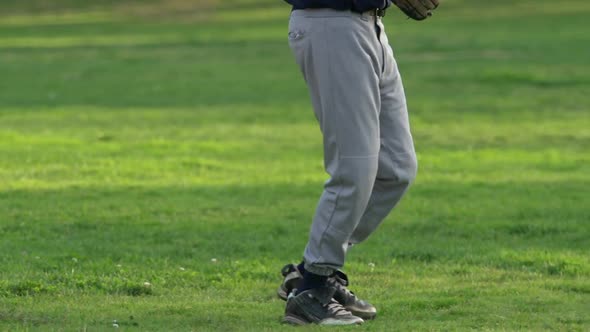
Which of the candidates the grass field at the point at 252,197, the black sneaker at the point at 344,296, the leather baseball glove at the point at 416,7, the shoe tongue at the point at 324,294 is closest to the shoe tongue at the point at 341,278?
the black sneaker at the point at 344,296

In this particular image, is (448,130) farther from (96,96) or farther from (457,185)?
(96,96)

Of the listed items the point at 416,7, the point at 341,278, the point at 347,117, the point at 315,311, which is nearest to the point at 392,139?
the point at 347,117

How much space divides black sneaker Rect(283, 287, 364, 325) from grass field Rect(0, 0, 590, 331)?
164 mm

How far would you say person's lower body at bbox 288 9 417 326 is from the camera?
597 cm

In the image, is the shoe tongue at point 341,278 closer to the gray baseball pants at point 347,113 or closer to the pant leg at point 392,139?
the gray baseball pants at point 347,113

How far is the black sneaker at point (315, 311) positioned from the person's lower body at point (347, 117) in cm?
4

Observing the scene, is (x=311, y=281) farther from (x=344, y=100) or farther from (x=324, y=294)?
(x=344, y=100)

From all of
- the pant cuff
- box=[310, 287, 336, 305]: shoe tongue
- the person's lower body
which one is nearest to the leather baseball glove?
the person's lower body

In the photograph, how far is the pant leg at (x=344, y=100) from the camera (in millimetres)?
5965

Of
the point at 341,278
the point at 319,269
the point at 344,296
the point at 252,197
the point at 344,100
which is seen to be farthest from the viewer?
the point at 252,197

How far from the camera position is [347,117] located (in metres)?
5.97

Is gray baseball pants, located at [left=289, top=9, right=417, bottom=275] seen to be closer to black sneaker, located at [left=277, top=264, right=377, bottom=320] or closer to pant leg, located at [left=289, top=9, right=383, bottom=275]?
pant leg, located at [left=289, top=9, right=383, bottom=275]

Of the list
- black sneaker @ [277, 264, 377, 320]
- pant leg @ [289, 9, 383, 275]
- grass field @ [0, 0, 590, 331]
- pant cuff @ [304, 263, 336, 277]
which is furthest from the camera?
grass field @ [0, 0, 590, 331]

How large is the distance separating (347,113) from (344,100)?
2.3 inches
